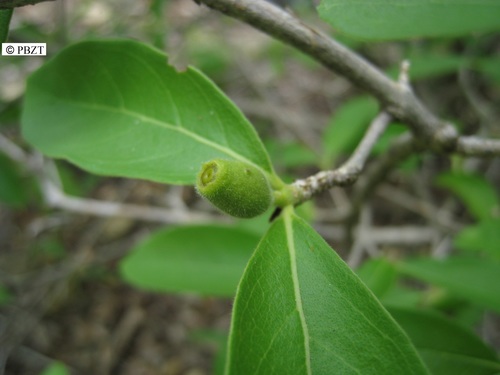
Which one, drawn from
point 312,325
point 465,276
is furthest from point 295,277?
point 465,276

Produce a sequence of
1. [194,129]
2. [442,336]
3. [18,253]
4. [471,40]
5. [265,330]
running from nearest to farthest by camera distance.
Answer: [265,330]
[194,129]
[442,336]
[471,40]
[18,253]

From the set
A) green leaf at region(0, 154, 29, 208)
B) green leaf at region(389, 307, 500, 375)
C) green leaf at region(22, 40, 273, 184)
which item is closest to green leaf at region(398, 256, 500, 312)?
green leaf at region(389, 307, 500, 375)

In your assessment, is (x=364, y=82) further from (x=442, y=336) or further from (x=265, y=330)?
(x=442, y=336)

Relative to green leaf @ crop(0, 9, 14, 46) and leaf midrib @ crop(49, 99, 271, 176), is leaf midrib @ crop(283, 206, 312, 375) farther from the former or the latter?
green leaf @ crop(0, 9, 14, 46)

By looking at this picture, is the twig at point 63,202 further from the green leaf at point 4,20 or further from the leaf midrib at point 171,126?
the green leaf at point 4,20

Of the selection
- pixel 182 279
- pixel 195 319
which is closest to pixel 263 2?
pixel 182 279

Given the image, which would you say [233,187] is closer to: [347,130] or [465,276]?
[465,276]

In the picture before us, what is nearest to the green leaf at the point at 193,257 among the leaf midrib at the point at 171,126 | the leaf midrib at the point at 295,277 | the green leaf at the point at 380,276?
the green leaf at the point at 380,276
